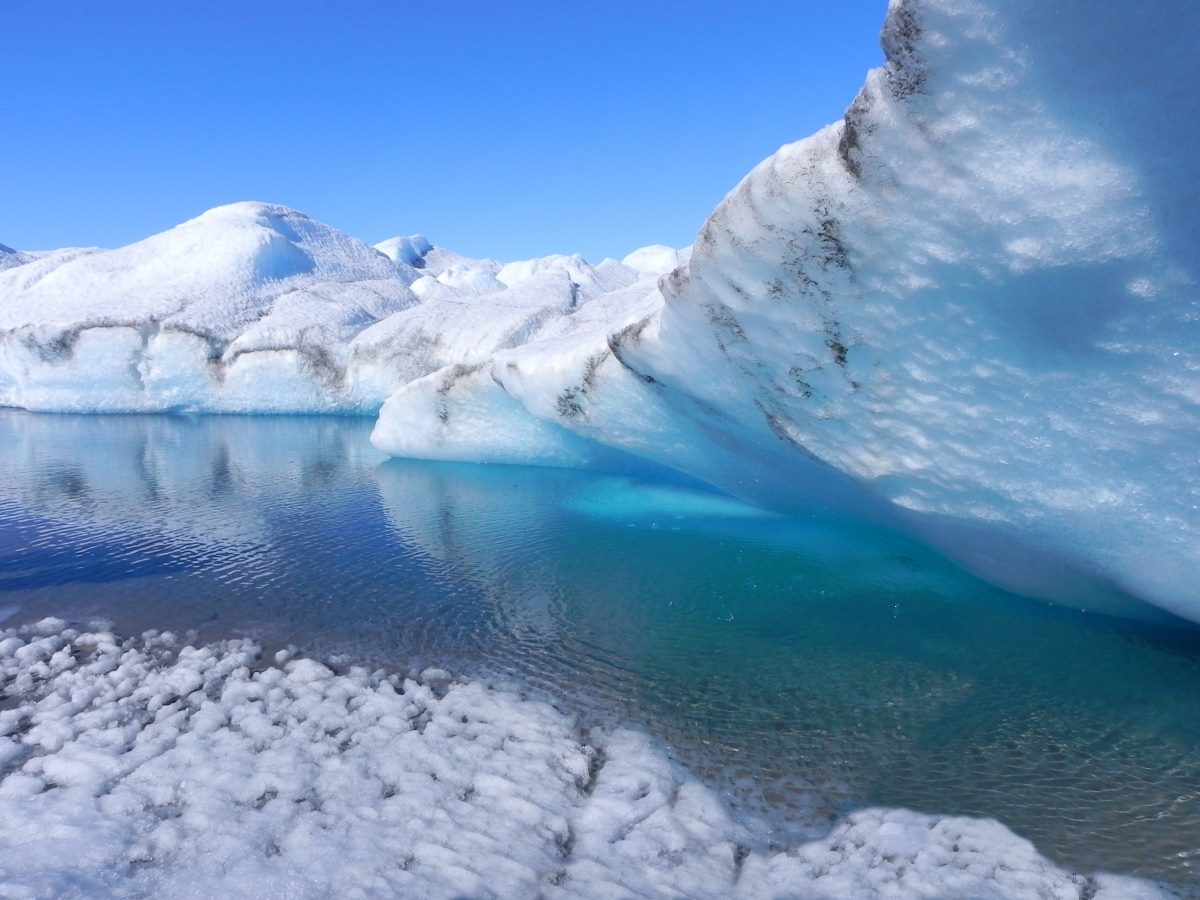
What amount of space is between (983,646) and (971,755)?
1.62 metres

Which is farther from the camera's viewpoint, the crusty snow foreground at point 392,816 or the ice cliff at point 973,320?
the ice cliff at point 973,320

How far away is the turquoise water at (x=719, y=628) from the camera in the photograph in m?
3.92

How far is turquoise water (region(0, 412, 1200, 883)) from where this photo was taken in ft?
12.8

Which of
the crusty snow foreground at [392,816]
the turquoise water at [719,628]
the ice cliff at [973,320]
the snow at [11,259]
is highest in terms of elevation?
the snow at [11,259]

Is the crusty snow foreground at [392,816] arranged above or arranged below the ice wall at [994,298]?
below

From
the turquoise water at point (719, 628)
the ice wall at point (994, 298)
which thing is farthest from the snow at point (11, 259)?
the ice wall at point (994, 298)

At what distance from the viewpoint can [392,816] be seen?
346 cm

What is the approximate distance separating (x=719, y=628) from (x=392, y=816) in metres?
3.07

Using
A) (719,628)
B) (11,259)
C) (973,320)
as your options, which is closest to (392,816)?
(719,628)

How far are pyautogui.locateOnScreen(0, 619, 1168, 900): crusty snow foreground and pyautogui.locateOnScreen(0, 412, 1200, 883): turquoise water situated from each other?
0.26m

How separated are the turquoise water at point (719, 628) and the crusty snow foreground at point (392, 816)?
257 millimetres

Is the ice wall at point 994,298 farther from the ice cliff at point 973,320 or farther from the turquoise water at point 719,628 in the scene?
the turquoise water at point 719,628

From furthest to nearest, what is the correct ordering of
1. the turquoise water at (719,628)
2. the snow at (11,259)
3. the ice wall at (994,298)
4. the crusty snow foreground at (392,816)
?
the snow at (11,259), the turquoise water at (719,628), the ice wall at (994,298), the crusty snow foreground at (392,816)

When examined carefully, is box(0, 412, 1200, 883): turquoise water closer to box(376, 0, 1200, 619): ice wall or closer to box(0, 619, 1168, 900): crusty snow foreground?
box(0, 619, 1168, 900): crusty snow foreground
